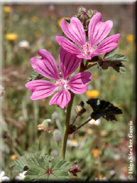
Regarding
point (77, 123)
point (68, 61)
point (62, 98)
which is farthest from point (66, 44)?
point (77, 123)

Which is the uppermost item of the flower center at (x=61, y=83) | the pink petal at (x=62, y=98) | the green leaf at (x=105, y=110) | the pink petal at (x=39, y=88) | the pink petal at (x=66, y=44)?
the pink petal at (x=66, y=44)

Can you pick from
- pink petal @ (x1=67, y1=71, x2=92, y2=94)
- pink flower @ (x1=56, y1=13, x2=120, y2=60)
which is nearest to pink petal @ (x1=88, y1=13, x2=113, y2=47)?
pink flower @ (x1=56, y1=13, x2=120, y2=60)

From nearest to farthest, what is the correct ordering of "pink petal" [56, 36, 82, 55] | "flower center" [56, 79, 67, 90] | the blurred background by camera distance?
"pink petal" [56, 36, 82, 55] < "flower center" [56, 79, 67, 90] < the blurred background

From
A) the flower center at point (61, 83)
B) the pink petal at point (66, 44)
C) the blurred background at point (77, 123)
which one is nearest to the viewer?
the pink petal at point (66, 44)

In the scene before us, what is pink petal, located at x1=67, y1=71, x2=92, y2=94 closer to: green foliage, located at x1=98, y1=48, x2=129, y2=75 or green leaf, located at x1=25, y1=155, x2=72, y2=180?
green foliage, located at x1=98, y1=48, x2=129, y2=75

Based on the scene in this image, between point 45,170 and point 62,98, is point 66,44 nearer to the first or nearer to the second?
point 62,98

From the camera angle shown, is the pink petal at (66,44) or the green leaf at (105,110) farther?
the green leaf at (105,110)

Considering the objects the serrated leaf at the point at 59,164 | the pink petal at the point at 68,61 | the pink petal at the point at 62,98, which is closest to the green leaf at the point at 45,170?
the serrated leaf at the point at 59,164

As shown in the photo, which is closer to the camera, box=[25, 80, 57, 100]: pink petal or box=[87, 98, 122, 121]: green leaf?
box=[25, 80, 57, 100]: pink petal

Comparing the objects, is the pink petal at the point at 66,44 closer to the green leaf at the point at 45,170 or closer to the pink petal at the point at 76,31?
the pink petal at the point at 76,31
